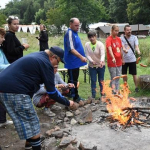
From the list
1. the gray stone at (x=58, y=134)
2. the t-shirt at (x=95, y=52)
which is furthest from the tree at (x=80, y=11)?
the gray stone at (x=58, y=134)

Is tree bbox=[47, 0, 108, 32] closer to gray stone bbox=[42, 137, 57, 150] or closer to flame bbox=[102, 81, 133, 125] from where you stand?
flame bbox=[102, 81, 133, 125]

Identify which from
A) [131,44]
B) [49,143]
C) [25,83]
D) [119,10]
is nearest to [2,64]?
[25,83]

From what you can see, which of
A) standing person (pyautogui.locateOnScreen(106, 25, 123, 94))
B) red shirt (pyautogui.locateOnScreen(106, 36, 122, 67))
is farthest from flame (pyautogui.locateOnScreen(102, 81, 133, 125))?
red shirt (pyautogui.locateOnScreen(106, 36, 122, 67))

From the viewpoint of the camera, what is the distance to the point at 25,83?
2.91 m

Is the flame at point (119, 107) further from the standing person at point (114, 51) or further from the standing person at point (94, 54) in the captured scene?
the standing person at point (114, 51)

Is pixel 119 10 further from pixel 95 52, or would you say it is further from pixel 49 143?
pixel 49 143

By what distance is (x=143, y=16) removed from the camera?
50.1m

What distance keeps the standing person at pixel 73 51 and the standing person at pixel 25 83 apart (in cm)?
234

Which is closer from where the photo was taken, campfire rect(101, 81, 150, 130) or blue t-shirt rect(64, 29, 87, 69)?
campfire rect(101, 81, 150, 130)

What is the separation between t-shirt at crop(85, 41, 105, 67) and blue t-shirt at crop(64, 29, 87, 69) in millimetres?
197

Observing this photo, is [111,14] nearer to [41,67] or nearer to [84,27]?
[84,27]

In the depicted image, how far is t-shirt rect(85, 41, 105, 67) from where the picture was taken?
552 centimetres

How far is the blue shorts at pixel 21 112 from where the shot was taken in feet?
Answer: 9.57

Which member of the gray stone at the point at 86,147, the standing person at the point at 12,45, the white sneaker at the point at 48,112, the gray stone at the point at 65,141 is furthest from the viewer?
the white sneaker at the point at 48,112
